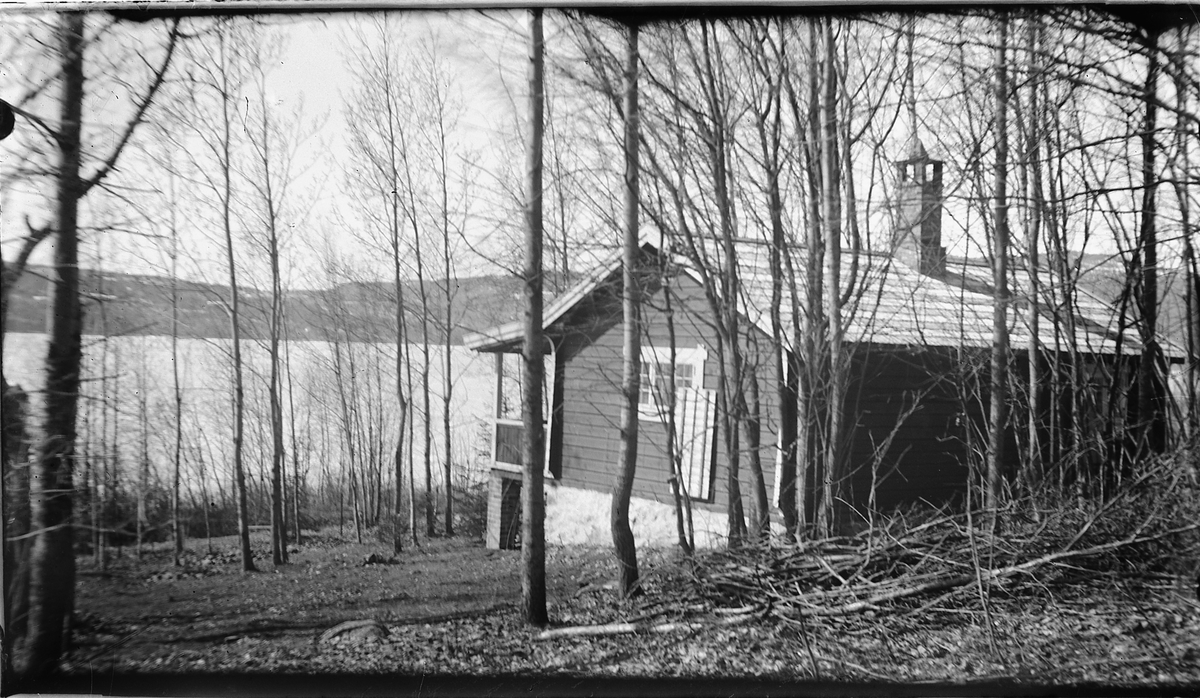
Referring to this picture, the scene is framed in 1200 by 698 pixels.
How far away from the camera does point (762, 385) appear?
2711 mm

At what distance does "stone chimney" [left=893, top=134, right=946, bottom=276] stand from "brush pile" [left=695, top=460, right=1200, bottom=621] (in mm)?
1092

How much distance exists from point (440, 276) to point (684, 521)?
4.78 ft

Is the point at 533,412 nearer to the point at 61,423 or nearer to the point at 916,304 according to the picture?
the point at 916,304

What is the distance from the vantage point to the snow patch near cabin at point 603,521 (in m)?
2.60

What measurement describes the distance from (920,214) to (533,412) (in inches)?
71.1

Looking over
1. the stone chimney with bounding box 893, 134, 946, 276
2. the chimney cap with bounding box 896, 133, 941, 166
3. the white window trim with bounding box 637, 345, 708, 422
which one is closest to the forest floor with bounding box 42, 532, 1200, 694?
the white window trim with bounding box 637, 345, 708, 422

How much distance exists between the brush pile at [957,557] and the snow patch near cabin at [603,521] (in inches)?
5.4

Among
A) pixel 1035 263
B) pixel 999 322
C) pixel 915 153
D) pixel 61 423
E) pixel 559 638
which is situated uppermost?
pixel 915 153

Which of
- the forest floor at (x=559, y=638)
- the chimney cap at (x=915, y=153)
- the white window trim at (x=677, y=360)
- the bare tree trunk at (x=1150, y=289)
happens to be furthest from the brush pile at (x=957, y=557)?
the chimney cap at (x=915, y=153)

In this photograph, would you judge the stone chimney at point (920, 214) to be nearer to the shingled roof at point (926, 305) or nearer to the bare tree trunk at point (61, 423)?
the shingled roof at point (926, 305)

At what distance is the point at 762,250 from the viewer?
2666mm

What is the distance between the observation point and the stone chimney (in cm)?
256

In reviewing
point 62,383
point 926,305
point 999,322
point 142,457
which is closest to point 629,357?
point 926,305

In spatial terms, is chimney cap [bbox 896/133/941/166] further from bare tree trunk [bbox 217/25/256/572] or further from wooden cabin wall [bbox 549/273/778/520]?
bare tree trunk [bbox 217/25/256/572]
